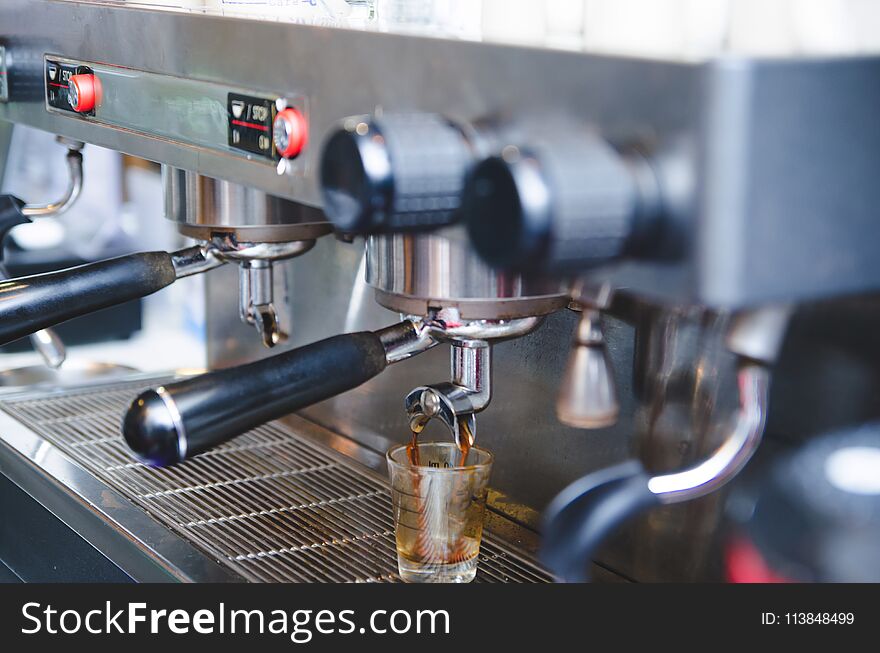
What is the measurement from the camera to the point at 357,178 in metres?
0.42

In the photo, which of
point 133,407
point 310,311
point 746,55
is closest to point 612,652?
point 133,407

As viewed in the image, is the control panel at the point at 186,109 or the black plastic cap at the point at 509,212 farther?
the control panel at the point at 186,109

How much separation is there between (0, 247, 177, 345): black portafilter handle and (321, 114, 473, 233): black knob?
38 centimetres

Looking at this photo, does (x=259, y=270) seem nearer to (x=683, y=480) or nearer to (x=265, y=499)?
(x=265, y=499)

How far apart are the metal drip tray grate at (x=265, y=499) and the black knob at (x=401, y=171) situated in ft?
1.40

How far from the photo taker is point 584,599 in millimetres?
712

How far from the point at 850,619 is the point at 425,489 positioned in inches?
10.8

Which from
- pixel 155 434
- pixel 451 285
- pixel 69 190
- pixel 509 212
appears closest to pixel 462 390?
pixel 451 285

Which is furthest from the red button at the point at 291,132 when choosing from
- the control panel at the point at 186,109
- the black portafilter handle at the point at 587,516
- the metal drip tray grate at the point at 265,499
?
the metal drip tray grate at the point at 265,499

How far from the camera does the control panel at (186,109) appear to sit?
1.85ft

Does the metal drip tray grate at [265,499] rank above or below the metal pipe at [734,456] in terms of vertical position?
below

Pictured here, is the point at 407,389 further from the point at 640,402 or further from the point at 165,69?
the point at 165,69

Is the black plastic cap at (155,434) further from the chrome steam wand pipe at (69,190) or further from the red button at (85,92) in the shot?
the chrome steam wand pipe at (69,190)

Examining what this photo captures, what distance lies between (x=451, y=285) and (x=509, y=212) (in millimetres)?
236
